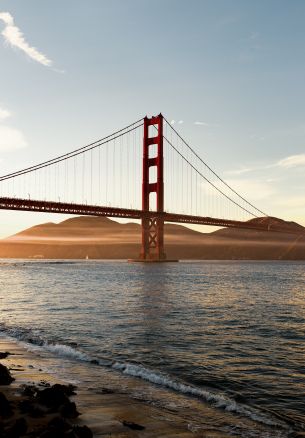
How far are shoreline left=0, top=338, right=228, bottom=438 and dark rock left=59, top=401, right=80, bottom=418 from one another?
0.08m

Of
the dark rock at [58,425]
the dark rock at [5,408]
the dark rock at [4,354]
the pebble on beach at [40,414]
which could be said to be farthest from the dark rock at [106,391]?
the dark rock at [4,354]

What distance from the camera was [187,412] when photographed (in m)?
7.64

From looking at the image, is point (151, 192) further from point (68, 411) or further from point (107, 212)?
point (68, 411)

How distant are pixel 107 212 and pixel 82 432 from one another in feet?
250

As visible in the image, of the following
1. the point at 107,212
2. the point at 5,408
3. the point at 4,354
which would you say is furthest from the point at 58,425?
the point at 107,212

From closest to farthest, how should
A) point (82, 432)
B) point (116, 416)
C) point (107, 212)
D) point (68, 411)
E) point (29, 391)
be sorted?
1. point (82, 432)
2. point (68, 411)
3. point (116, 416)
4. point (29, 391)
5. point (107, 212)

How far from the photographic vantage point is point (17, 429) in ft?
19.5

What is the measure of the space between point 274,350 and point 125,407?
682 cm

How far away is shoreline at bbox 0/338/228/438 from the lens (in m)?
6.52

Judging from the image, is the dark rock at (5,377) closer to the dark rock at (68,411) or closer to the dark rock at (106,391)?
the dark rock at (106,391)

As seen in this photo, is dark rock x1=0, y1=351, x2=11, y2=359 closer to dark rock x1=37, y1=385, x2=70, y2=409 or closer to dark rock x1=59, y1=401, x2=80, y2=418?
dark rock x1=37, y1=385, x2=70, y2=409

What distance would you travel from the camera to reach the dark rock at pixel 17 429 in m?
5.87

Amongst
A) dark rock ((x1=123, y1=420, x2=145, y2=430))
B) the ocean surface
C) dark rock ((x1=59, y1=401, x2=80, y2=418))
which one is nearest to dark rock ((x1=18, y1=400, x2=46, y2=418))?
dark rock ((x1=59, y1=401, x2=80, y2=418))

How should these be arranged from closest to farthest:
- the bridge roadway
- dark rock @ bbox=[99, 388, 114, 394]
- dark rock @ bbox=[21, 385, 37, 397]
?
dark rock @ bbox=[21, 385, 37, 397]
dark rock @ bbox=[99, 388, 114, 394]
the bridge roadway
